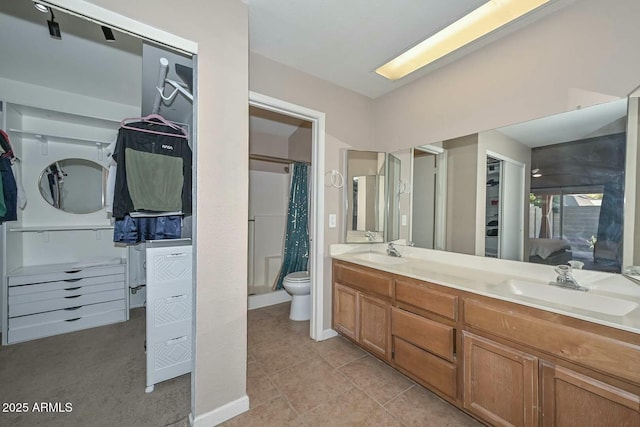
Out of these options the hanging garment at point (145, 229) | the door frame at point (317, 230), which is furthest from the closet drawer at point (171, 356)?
the door frame at point (317, 230)

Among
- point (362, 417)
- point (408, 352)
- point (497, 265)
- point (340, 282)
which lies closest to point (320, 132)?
point (340, 282)

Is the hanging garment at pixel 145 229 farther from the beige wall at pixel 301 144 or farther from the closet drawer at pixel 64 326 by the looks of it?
the beige wall at pixel 301 144

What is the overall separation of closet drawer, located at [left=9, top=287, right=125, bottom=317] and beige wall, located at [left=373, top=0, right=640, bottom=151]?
3.56 metres

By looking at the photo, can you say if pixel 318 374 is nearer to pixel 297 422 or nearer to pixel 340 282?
pixel 297 422

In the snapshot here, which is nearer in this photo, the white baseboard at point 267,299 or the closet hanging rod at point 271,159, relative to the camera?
the white baseboard at point 267,299

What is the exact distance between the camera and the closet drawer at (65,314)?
221 cm

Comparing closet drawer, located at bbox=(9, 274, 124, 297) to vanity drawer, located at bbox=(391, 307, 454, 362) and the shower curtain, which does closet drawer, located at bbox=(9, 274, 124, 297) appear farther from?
vanity drawer, located at bbox=(391, 307, 454, 362)

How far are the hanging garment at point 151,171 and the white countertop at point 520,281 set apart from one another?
5.03 feet

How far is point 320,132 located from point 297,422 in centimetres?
225

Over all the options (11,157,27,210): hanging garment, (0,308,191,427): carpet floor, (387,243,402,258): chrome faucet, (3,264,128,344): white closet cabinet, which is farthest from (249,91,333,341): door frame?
(11,157,27,210): hanging garment

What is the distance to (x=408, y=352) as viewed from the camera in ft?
5.54

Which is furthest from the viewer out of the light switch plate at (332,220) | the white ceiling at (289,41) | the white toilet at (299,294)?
the white toilet at (299,294)

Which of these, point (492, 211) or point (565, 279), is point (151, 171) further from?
point (565, 279)

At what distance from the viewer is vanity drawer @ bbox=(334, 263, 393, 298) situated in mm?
1862
